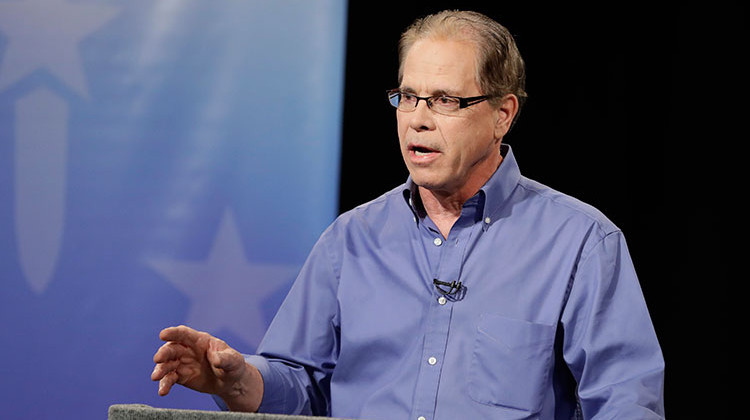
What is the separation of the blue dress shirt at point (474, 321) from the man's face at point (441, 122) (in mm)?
94

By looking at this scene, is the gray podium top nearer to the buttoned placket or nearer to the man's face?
the buttoned placket

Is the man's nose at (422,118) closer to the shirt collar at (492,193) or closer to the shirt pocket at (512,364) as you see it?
the shirt collar at (492,193)

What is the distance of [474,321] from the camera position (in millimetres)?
1774

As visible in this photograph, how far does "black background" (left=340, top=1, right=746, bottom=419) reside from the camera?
2.78 meters

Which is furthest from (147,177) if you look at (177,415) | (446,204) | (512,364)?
(177,415)

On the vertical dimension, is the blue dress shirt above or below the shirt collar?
below

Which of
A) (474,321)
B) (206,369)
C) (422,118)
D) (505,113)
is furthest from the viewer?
(505,113)

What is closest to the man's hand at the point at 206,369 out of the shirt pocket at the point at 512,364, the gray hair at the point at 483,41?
the shirt pocket at the point at 512,364

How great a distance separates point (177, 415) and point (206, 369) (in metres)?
0.61

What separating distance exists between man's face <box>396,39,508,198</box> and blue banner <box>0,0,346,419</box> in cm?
99

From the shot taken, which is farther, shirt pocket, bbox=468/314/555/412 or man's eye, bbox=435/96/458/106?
man's eye, bbox=435/96/458/106

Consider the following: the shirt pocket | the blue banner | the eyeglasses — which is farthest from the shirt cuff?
the blue banner

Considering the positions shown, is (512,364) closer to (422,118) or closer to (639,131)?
(422,118)

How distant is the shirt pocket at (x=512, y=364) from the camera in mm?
1706
